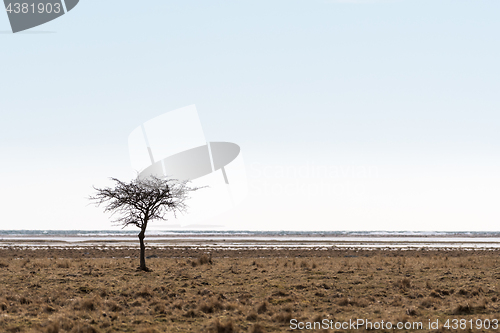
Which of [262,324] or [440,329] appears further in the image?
[262,324]

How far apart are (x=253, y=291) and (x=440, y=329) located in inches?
343

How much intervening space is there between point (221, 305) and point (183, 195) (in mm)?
13949

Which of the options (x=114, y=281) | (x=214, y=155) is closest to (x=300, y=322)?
(x=114, y=281)

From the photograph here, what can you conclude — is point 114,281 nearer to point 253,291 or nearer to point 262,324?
point 253,291

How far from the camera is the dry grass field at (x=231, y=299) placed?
515 inches

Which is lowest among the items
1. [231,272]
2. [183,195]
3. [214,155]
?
[231,272]

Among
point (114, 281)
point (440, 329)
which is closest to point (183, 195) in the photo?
point (114, 281)

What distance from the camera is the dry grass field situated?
13.1 metres

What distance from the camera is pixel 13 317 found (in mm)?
13320

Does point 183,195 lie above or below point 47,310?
above

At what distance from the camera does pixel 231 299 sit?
16.8m

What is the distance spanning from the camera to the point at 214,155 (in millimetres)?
36469

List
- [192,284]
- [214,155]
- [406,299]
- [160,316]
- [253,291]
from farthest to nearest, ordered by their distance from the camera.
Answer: [214,155], [192,284], [253,291], [406,299], [160,316]

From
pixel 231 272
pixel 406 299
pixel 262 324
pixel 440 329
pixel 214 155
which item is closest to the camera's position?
pixel 440 329
